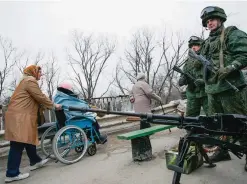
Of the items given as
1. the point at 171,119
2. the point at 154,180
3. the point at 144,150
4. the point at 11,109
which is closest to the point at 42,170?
the point at 11,109

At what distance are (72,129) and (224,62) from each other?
3.08 m

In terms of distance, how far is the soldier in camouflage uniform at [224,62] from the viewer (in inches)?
115

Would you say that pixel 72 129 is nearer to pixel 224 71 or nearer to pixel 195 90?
pixel 195 90

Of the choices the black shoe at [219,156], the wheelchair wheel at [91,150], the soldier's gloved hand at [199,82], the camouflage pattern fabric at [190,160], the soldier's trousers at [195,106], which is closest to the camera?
the camouflage pattern fabric at [190,160]

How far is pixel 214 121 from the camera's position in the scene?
220 cm

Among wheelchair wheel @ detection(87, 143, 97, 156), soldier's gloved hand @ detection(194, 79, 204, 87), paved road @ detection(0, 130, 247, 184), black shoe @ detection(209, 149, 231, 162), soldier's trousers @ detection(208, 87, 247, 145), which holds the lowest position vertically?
paved road @ detection(0, 130, 247, 184)

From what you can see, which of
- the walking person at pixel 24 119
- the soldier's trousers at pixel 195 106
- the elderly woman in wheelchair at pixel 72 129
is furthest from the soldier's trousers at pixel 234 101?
the walking person at pixel 24 119

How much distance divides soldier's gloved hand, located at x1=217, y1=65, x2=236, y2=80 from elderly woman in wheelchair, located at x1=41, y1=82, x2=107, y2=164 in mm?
2647

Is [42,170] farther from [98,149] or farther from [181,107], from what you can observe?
[181,107]

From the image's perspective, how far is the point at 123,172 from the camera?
346 cm

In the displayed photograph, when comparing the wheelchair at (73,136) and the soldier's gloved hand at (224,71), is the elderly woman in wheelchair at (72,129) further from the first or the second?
the soldier's gloved hand at (224,71)

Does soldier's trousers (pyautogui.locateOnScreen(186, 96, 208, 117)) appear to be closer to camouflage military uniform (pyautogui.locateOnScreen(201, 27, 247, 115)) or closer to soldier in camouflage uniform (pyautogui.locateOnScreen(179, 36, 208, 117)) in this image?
soldier in camouflage uniform (pyautogui.locateOnScreen(179, 36, 208, 117))

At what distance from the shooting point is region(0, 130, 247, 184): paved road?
2.94m

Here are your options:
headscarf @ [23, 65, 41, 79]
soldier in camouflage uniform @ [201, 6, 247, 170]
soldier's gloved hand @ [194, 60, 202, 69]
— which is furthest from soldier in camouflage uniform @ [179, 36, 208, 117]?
headscarf @ [23, 65, 41, 79]
